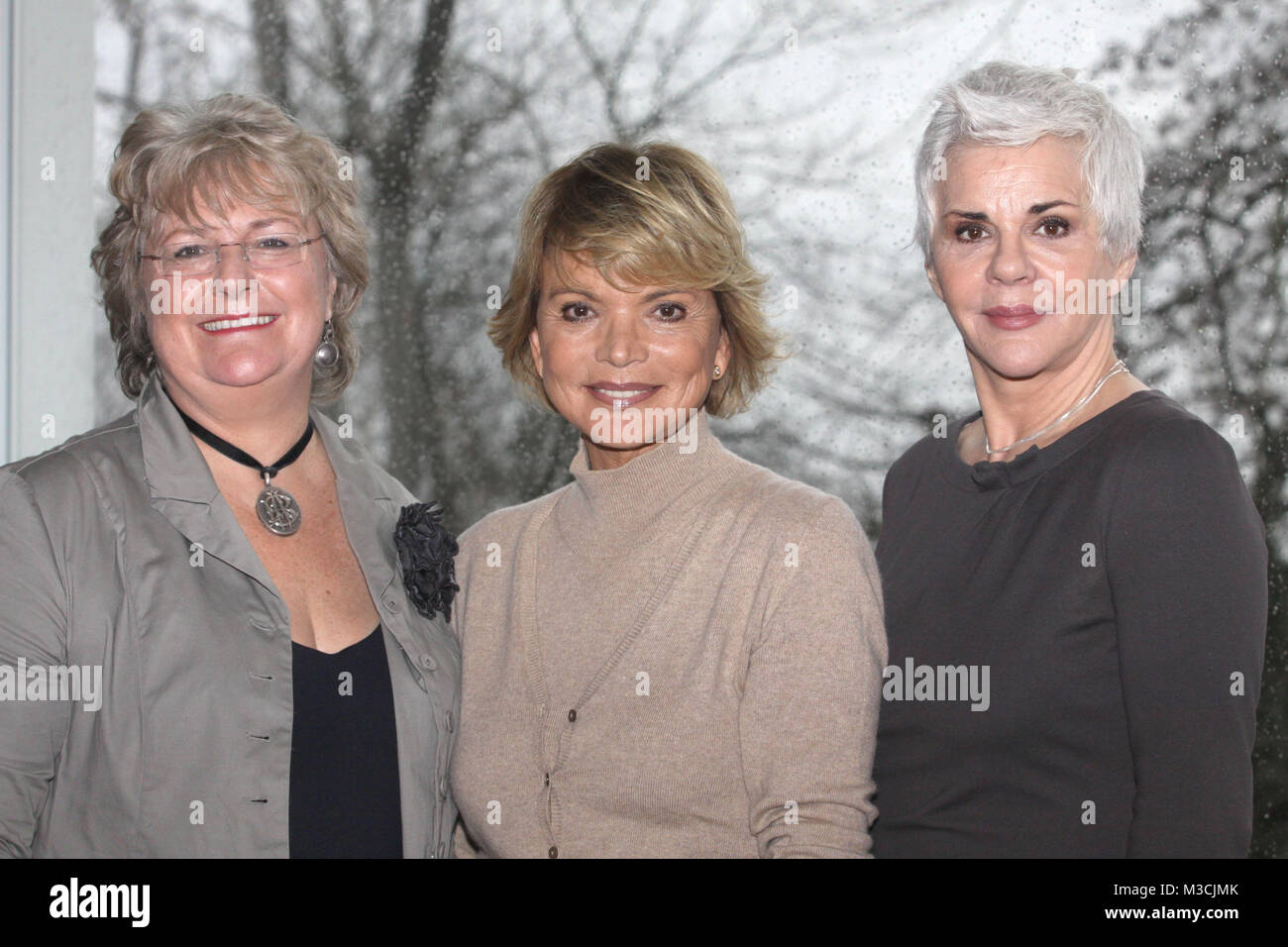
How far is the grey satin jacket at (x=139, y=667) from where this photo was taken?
141cm

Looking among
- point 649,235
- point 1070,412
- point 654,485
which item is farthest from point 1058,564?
point 649,235

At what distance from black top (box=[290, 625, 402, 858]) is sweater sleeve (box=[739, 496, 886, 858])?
44 cm

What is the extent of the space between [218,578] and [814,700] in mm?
701

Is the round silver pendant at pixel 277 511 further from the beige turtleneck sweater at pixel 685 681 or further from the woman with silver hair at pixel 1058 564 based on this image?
the woman with silver hair at pixel 1058 564

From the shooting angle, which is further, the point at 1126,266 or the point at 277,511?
the point at 277,511

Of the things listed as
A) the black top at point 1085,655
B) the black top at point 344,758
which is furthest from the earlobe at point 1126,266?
the black top at point 344,758

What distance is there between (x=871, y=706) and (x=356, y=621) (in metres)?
0.64

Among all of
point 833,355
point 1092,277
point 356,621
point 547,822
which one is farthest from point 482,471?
point 1092,277

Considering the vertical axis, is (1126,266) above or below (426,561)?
above

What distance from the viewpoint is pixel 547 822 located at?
149 cm

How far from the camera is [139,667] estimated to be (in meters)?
1.44

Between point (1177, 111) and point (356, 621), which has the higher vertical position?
point (1177, 111)

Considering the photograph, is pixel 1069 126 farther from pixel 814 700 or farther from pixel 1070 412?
pixel 814 700

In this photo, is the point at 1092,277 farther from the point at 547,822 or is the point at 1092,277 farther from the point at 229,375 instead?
the point at 229,375
